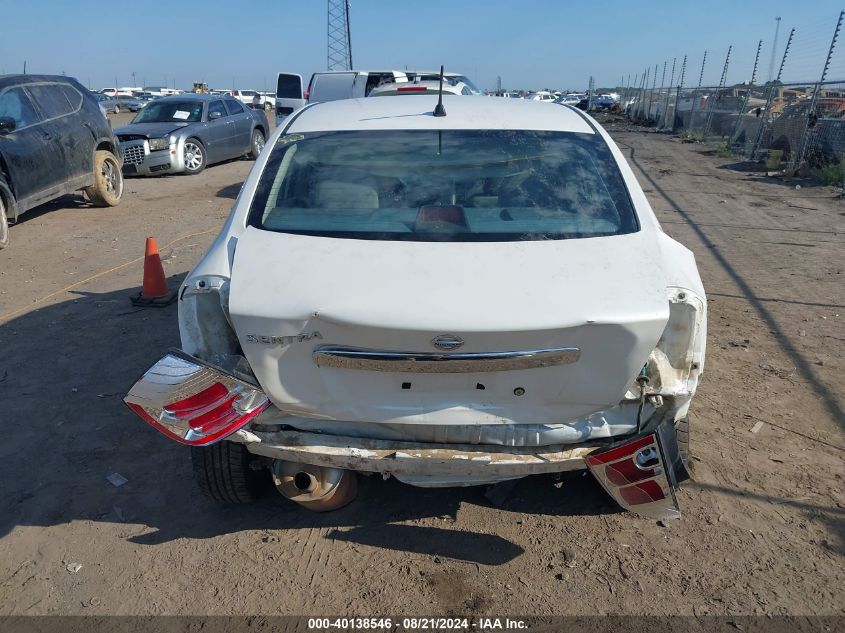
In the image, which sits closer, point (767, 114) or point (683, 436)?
point (683, 436)

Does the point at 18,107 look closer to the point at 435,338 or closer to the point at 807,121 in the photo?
the point at 435,338

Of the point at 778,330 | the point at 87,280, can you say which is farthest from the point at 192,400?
the point at 87,280

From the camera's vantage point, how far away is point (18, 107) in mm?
8516

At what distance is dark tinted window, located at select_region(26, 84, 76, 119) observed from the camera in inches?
352

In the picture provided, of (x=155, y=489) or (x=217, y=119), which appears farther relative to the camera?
(x=217, y=119)

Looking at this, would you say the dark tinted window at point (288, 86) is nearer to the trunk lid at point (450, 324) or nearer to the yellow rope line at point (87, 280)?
the yellow rope line at point (87, 280)

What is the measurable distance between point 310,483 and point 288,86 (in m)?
19.8

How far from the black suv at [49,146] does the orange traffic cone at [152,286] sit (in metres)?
3.27

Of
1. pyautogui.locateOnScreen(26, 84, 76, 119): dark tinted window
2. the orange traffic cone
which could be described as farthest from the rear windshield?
pyautogui.locateOnScreen(26, 84, 76, 119): dark tinted window

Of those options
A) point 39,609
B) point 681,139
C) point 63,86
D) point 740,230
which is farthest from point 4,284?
point 681,139

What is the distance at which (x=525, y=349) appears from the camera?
2.38 m

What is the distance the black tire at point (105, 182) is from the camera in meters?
10.3

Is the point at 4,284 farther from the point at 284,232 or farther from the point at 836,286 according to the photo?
the point at 836,286

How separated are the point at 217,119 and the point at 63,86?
5001mm
